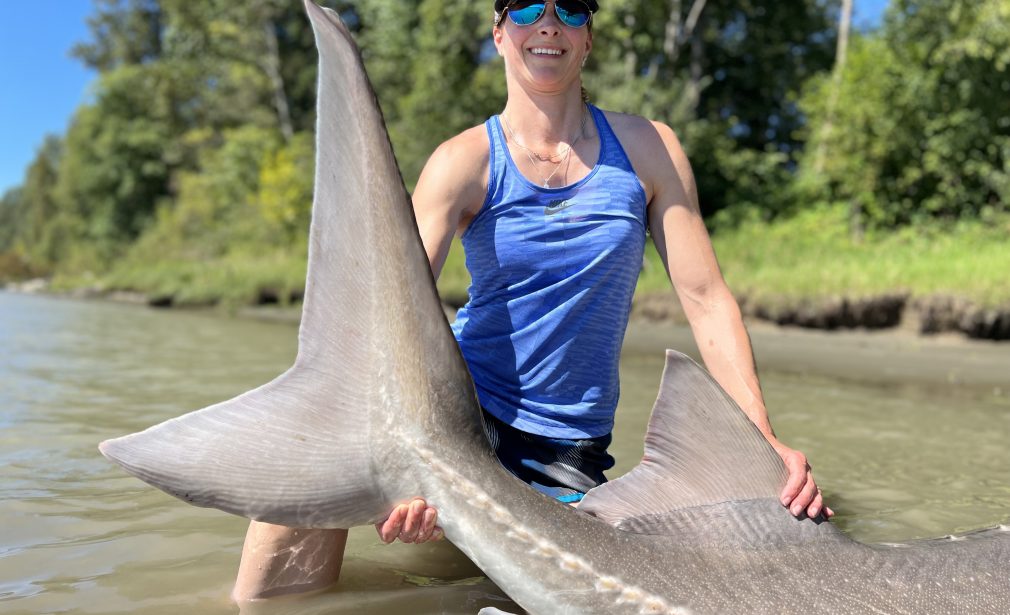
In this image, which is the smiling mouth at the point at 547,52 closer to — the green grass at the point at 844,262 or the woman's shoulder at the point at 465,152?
the woman's shoulder at the point at 465,152

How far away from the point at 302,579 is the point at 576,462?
0.87 metres

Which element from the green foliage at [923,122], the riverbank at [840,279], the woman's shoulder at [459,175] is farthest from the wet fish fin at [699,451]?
the green foliage at [923,122]

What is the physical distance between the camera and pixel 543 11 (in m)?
2.43

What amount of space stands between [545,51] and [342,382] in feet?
3.81

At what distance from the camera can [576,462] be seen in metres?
2.69

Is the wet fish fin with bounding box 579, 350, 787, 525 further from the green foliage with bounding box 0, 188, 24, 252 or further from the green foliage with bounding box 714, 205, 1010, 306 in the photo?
the green foliage with bounding box 0, 188, 24, 252

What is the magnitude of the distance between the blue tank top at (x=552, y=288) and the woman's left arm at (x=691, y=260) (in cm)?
8

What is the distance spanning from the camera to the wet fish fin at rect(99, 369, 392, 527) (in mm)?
1704

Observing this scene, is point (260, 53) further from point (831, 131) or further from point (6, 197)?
point (6, 197)

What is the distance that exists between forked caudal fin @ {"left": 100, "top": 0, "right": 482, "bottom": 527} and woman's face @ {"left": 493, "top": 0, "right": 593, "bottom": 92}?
85 centimetres

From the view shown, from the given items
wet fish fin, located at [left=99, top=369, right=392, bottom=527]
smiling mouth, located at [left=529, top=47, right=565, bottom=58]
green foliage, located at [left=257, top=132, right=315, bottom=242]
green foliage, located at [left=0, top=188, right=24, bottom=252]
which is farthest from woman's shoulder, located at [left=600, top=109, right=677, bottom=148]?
green foliage, located at [left=0, top=188, right=24, bottom=252]

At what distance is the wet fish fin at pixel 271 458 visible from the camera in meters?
1.70

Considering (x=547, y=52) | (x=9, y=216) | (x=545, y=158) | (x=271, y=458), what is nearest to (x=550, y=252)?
(x=545, y=158)

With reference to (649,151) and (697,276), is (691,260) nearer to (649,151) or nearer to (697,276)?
(697,276)
